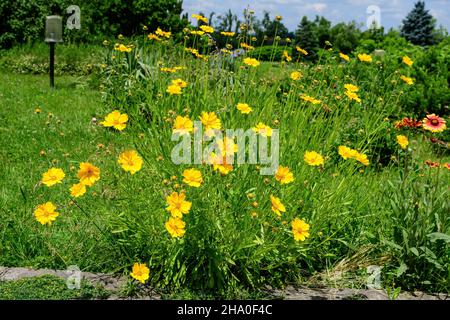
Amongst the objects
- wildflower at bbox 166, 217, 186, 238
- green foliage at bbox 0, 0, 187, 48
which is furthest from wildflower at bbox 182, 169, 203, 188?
green foliage at bbox 0, 0, 187, 48

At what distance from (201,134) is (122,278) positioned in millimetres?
964

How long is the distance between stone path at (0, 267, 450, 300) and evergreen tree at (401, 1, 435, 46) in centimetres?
2458

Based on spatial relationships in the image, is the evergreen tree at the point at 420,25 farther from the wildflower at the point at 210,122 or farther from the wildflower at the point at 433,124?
the wildflower at the point at 210,122

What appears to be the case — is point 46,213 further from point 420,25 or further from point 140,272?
point 420,25

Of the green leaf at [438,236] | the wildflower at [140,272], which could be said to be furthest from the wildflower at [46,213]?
the green leaf at [438,236]

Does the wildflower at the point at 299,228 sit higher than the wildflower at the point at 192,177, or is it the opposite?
the wildflower at the point at 192,177

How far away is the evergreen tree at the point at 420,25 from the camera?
26094mm

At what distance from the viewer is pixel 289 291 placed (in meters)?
3.29

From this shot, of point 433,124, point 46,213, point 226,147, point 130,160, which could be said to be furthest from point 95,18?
point 226,147

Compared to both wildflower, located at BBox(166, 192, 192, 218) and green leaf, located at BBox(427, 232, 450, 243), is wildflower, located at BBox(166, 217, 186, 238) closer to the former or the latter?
wildflower, located at BBox(166, 192, 192, 218)

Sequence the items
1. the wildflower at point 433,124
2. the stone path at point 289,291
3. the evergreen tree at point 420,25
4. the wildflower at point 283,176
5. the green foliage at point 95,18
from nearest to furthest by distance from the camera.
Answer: the wildflower at point 283,176
the stone path at point 289,291
the wildflower at point 433,124
the green foliage at point 95,18
the evergreen tree at point 420,25

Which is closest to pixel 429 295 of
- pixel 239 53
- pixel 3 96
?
pixel 239 53

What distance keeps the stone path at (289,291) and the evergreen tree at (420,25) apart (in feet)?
80.6

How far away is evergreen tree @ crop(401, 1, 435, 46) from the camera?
26094mm
